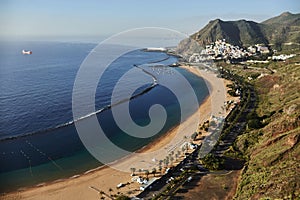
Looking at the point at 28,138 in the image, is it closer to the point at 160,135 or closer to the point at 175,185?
the point at 160,135

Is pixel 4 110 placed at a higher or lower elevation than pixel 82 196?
higher

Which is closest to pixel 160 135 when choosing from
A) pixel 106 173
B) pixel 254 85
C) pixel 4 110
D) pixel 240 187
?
pixel 106 173

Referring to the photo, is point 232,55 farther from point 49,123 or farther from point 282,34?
point 49,123

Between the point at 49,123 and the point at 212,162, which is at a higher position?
the point at 49,123

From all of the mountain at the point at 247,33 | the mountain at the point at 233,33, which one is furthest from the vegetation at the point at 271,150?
the mountain at the point at 233,33

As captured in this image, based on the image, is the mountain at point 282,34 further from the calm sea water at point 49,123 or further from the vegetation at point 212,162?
the vegetation at point 212,162

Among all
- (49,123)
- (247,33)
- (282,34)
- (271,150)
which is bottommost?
(271,150)

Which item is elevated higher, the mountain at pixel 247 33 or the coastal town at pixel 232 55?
the mountain at pixel 247 33

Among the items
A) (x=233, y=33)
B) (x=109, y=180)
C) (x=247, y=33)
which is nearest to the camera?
(x=109, y=180)

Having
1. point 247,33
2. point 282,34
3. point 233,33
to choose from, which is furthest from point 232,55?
point 233,33
